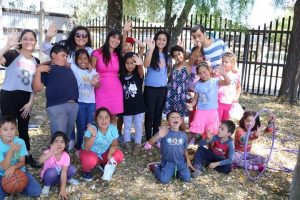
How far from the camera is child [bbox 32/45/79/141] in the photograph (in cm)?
411

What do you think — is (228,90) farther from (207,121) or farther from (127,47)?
(127,47)

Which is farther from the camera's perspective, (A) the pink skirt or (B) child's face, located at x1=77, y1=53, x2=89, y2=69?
(A) the pink skirt

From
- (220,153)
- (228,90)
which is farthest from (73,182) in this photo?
(228,90)

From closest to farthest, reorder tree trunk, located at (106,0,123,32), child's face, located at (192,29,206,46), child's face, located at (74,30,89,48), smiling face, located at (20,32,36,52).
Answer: smiling face, located at (20,32,36,52)
child's face, located at (74,30,89,48)
child's face, located at (192,29,206,46)
tree trunk, located at (106,0,123,32)

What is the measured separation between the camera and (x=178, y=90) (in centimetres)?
511

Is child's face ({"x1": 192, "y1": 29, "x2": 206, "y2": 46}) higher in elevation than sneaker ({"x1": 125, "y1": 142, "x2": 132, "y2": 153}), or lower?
higher

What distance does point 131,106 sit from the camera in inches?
188

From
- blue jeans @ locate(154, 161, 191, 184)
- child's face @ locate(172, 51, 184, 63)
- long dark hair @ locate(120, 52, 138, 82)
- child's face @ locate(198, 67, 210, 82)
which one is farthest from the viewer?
child's face @ locate(172, 51, 184, 63)

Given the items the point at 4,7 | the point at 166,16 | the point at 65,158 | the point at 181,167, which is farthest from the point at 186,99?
the point at 4,7

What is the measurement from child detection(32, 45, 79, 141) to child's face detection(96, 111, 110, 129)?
0.34m

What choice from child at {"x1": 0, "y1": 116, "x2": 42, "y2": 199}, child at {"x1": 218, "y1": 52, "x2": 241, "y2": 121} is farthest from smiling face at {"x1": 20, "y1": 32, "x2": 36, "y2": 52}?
child at {"x1": 218, "y1": 52, "x2": 241, "y2": 121}

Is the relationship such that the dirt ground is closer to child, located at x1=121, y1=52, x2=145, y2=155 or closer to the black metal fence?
child, located at x1=121, y1=52, x2=145, y2=155

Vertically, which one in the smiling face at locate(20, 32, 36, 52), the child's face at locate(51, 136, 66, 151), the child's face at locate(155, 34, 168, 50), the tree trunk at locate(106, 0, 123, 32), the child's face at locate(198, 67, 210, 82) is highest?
the tree trunk at locate(106, 0, 123, 32)

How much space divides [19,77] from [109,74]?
3.72 feet
